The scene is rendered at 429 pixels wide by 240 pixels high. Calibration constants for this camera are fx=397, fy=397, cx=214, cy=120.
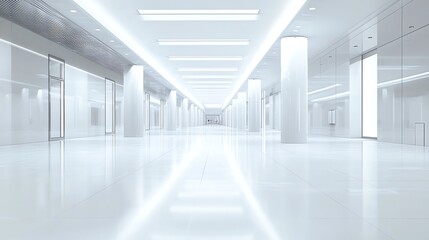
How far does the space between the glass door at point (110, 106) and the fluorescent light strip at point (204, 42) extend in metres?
15.8

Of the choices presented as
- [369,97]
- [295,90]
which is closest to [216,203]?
[295,90]

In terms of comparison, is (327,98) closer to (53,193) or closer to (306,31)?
(306,31)

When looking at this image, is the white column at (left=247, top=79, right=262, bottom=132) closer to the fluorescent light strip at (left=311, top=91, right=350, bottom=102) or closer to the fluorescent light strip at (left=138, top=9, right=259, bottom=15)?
the fluorescent light strip at (left=311, top=91, right=350, bottom=102)

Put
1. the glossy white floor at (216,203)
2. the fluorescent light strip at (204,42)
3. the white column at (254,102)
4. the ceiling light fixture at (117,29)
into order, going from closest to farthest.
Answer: the glossy white floor at (216,203) → the ceiling light fixture at (117,29) → the fluorescent light strip at (204,42) → the white column at (254,102)

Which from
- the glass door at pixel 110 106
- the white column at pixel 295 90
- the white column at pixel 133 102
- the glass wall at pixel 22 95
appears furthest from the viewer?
the glass door at pixel 110 106

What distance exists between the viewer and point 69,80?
102 feet

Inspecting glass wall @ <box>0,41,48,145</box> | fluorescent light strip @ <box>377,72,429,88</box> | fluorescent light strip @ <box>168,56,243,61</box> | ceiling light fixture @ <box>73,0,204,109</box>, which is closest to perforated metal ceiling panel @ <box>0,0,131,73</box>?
ceiling light fixture @ <box>73,0,204,109</box>

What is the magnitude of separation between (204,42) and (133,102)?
972 cm

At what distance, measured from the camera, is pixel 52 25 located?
2062 centimetres

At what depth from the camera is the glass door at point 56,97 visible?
90.0 feet

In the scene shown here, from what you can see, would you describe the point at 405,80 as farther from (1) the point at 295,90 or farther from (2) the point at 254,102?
(2) the point at 254,102

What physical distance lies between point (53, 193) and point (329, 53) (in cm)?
2683

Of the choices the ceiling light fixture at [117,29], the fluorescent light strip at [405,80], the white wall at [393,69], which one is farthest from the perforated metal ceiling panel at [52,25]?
the fluorescent light strip at [405,80]

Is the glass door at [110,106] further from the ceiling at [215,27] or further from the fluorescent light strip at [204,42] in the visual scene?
the fluorescent light strip at [204,42]
